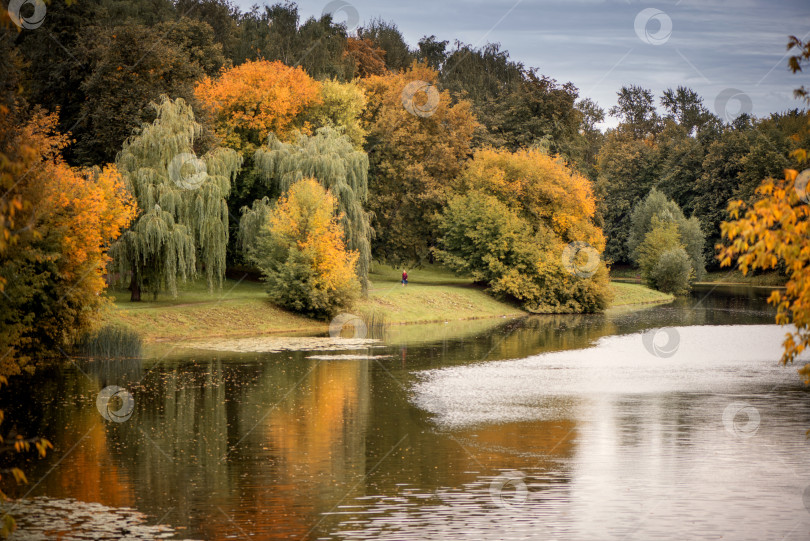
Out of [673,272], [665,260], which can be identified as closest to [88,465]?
[665,260]

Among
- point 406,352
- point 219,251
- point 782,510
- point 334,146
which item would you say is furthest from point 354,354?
point 782,510

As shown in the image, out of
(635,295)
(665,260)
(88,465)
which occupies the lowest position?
(88,465)

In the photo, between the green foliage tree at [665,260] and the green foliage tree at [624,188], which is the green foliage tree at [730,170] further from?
the green foliage tree at [665,260]

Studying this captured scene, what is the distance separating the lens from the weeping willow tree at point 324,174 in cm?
4484

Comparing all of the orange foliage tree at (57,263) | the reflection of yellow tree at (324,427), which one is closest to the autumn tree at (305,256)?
the orange foliage tree at (57,263)

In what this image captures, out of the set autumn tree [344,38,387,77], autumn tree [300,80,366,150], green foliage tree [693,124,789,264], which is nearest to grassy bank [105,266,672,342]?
autumn tree [300,80,366,150]

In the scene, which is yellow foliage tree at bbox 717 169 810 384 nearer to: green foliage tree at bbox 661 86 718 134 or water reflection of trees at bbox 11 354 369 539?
water reflection of trees at bbox 11 354 369 539

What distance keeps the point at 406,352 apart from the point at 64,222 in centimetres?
1379

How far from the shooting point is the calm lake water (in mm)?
12906

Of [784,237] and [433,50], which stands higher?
[433,50]

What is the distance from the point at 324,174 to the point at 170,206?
9.96m

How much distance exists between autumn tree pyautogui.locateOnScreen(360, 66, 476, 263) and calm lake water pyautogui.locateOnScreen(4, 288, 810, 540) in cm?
2796

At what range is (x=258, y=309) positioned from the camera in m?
41.8

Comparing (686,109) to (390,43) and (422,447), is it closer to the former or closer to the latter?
(390,43)
